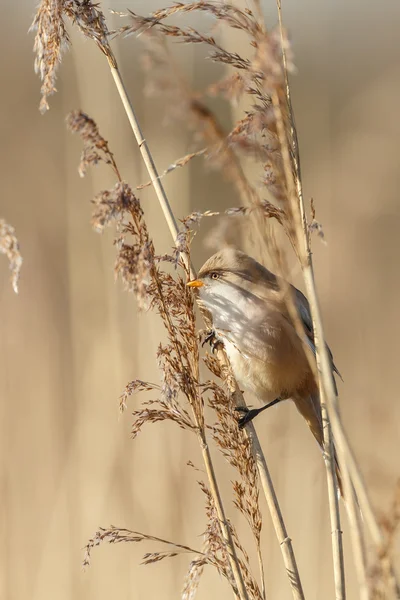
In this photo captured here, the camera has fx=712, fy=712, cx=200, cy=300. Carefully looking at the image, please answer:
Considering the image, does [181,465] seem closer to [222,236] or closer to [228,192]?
[222,236]

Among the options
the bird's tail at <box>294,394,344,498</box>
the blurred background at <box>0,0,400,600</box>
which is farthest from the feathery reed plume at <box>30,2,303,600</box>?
the bird's tail at <box>294,394,344,498</box>

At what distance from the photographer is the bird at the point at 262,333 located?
2.20 metres

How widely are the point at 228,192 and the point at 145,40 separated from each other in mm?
Answer: 6249

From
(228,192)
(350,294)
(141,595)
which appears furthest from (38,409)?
Result: (228,192)

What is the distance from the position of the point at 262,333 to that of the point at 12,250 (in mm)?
1118

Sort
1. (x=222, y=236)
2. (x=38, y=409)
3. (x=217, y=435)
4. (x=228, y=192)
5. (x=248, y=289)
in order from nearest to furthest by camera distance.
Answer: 1. (x=222, y=236)
2. (x=217, y=435)
3. (x=248, y=289)
4. (x=38, y=409)
5. (x=228, y=192)

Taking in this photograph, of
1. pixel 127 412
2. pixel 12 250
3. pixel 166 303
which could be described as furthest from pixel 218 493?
pixel 127 412

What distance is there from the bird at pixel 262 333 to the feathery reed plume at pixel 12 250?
36.2 inches

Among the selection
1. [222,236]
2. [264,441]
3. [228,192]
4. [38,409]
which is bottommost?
[222,236]

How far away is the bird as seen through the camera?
2.20m

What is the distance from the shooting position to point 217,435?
1.41m

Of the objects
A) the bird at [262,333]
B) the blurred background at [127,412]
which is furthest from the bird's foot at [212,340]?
the blurred background at [127,412]

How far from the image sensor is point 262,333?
2205 millimetres

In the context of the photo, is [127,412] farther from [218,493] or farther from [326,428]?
[326,428]
